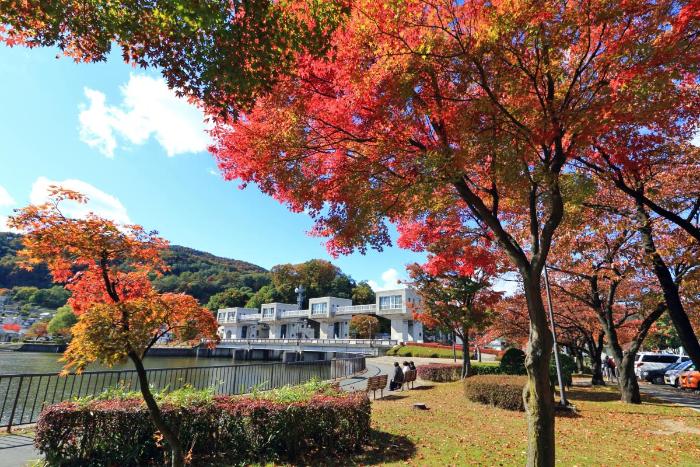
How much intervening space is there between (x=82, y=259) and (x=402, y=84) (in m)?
4.67

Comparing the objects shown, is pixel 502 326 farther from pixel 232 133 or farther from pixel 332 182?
pixel 232 133

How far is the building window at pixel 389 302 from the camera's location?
199 ft

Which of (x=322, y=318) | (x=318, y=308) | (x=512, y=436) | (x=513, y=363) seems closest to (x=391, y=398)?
(x=512, y=436)

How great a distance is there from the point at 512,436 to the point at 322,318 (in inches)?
2572

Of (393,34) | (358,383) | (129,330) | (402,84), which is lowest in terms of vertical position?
(358,383)

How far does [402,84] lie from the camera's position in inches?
206

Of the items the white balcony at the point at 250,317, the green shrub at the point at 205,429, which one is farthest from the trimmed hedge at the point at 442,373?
the white balcony at the point at 250,317

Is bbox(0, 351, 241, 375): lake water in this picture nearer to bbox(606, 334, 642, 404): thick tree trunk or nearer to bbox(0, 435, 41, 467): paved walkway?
bbox(0, 435, 41, 467): paved walkway

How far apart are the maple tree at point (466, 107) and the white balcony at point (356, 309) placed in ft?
193

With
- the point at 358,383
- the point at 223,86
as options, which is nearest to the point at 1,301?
the point at 358,383

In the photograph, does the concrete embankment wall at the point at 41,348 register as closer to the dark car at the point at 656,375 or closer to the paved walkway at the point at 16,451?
the paved walkway at the point at 16,451

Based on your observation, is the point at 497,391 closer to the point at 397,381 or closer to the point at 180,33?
the point at 397,381

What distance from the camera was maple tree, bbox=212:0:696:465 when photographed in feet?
16.6

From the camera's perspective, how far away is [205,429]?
5.96 meters
